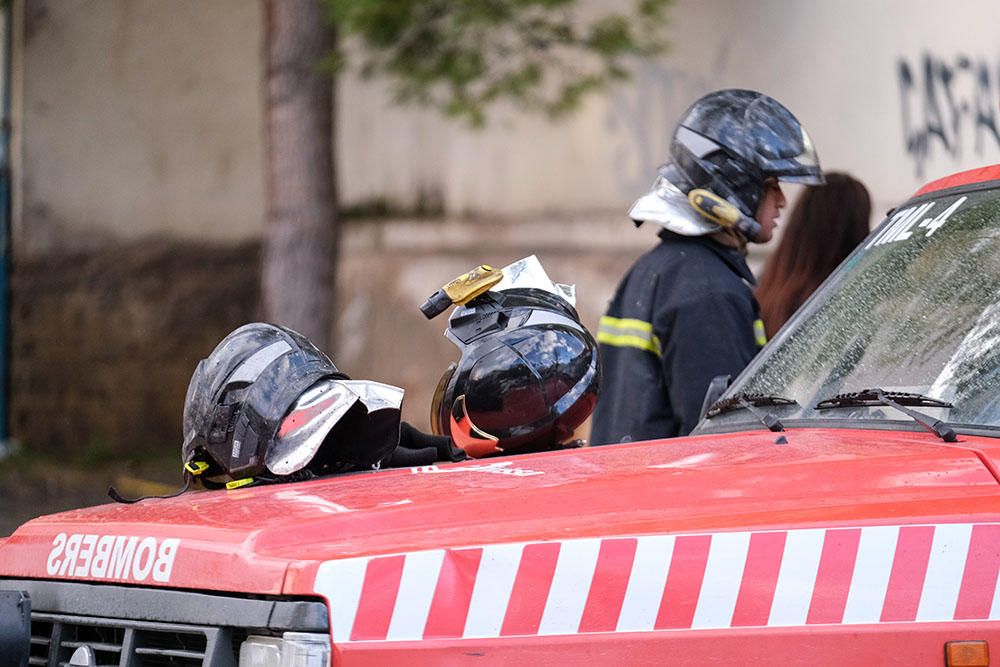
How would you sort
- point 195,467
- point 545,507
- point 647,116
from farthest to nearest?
1. point 647,116
2. point 195,467
3. point 545,507

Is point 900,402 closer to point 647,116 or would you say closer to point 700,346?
point 700,346

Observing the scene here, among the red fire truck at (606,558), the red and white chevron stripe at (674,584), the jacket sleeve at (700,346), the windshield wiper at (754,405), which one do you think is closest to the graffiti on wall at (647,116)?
the jacket sleeve at (700,346)

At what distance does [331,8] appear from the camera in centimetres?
949

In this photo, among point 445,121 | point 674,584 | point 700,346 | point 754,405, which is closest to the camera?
point 674,584

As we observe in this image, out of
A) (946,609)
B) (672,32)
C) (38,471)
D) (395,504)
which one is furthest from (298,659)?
(38,471)

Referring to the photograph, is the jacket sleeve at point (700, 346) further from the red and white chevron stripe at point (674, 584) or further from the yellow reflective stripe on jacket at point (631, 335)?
the red and white chevron stripe at point (674, 584)

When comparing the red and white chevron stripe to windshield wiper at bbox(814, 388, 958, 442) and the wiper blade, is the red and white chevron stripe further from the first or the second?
the wiper blade

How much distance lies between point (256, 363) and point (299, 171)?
24.0ft

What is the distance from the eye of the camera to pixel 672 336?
441cm

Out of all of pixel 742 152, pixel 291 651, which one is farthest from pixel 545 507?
pixel 742 152

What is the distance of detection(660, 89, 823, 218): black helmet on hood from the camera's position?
456cm

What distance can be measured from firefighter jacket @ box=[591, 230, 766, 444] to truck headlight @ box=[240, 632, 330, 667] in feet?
6.54

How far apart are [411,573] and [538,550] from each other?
0.20 m

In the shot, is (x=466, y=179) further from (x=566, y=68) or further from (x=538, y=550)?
(x=538, y=550)
